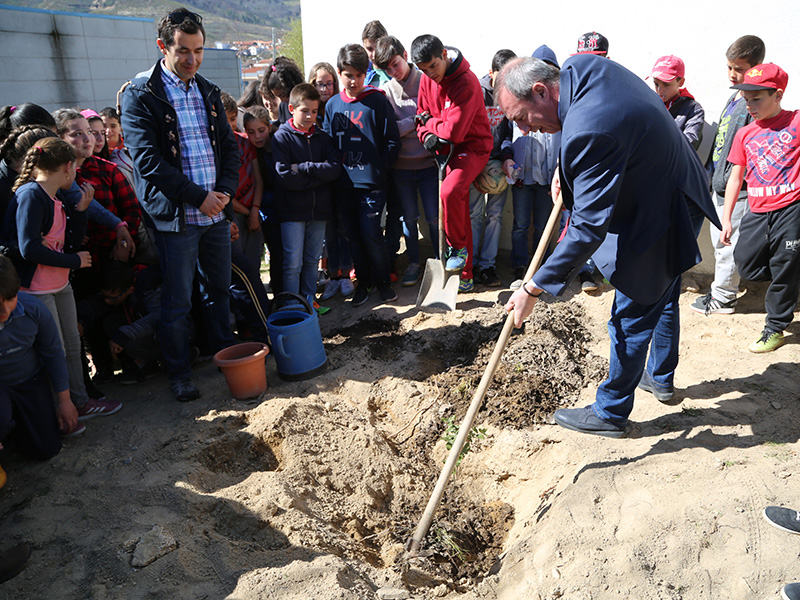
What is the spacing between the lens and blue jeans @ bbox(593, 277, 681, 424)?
3.15m

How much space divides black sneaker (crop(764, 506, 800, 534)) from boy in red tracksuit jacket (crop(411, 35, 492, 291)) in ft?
10.4

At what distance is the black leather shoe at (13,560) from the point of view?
8.21 ft

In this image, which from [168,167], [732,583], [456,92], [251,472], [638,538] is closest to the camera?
[732,583]

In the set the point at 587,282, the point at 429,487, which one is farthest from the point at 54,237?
the point at 587,282

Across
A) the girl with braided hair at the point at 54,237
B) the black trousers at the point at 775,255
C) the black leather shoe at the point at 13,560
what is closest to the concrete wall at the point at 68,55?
the girl with braided hair at the point at 54,237

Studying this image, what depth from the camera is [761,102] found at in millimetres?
3973

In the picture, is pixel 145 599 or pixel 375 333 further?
pixel 375 333

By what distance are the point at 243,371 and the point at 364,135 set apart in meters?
2.44

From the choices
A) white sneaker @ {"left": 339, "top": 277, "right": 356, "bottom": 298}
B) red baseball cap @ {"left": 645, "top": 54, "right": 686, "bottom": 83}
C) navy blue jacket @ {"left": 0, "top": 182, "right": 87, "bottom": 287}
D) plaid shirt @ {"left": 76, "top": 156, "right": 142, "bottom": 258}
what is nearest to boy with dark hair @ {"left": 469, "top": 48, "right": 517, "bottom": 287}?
white sneaker @ {"left": 339, "top": 277, "right": 356, "bottom": 298}

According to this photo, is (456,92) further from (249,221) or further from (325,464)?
(325,464)

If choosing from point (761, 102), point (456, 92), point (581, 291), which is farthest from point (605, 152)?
point (581, 291)

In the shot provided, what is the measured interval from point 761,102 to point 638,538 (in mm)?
3125

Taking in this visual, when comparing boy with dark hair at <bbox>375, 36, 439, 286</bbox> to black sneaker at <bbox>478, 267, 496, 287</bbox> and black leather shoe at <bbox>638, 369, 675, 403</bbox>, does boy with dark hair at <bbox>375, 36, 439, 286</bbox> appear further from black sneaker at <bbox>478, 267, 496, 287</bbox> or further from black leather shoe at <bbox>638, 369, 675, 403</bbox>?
black leather shoe at <bbox>638, 369, 675, 403</bbox>

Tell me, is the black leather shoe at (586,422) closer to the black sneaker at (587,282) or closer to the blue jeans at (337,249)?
the black sneaker at (587,282)
